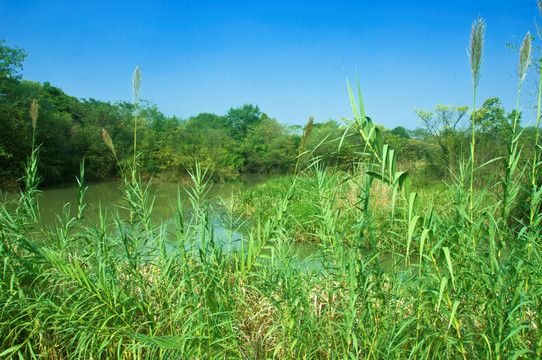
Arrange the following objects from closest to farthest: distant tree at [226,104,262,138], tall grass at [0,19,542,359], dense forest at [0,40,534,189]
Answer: tall grass at [0,19,542,359] → dense forest at [0,40,534,189] → distant tree at [226,104,262,138]

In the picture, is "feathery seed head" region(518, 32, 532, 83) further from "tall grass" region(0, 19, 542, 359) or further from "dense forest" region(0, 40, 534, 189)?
"dense forest" region(0, 40, 534, 189)

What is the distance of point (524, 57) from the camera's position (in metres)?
1.54

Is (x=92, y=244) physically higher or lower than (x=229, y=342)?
higher

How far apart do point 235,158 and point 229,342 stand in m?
24.8

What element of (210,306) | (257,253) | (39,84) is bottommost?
(210,306)

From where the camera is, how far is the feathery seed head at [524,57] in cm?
152

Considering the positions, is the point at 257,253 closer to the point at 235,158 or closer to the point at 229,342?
the point at 229,342

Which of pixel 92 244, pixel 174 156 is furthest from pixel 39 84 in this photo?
pixel 92 244

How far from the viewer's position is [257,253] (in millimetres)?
1942

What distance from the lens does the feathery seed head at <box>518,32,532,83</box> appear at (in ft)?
5.00

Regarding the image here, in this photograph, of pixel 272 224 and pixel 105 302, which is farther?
pixel 272 224

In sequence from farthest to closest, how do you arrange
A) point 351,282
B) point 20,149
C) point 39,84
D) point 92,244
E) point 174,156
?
point 39,84, point 174,156, point 20,149, point 92,244, point 351,282

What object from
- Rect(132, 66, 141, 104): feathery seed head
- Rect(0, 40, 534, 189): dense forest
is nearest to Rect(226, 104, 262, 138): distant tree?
Rect(0, 40, 534, 189): dense forest

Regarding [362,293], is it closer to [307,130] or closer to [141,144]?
[307,130]
